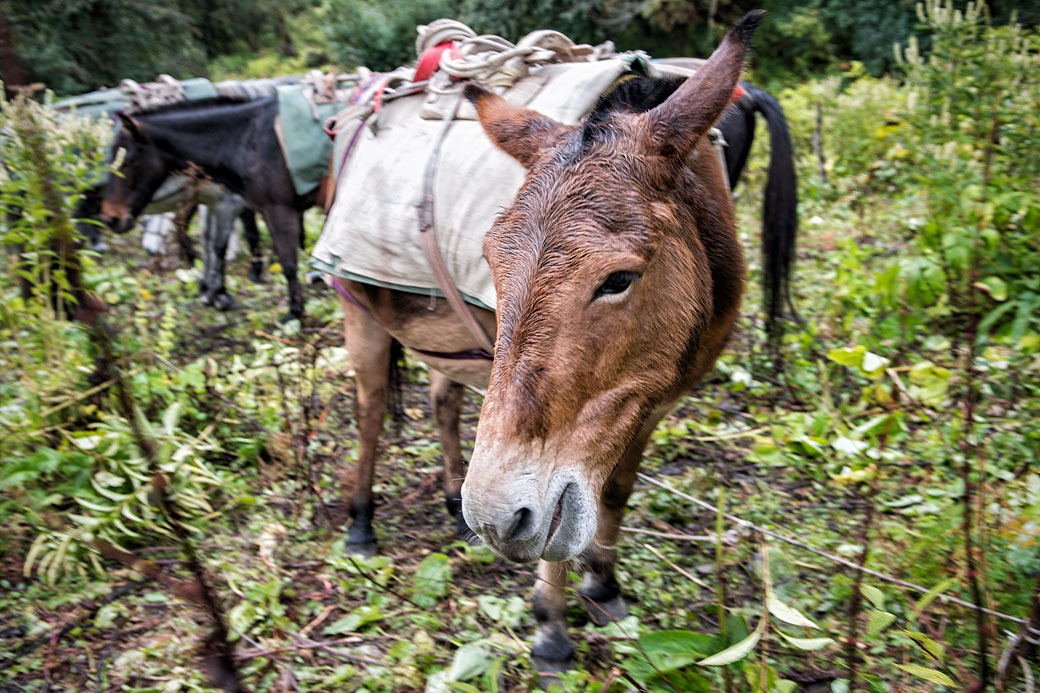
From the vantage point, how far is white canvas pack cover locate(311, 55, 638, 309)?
2188 millimetres

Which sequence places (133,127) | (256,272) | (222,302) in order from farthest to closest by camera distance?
(256,272), (222,302), (133,127)

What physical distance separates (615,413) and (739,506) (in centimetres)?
206

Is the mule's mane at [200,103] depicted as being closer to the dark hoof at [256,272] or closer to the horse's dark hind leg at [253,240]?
the horse's dark hind leg at [253,240]

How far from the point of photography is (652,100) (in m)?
2.09

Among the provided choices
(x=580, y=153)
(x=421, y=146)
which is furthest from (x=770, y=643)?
(x=421, y=146)

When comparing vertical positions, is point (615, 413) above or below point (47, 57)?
below

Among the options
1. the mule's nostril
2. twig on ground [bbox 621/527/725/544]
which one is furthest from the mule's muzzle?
twig on ground [bbox 621/527/725/544]

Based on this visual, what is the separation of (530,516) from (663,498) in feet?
7.24

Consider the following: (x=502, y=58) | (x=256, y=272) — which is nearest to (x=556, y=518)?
(x=502, y=58)

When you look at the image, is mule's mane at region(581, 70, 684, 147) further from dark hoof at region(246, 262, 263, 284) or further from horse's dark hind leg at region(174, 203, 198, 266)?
dark hoof at region(246, 262, 263, 284)

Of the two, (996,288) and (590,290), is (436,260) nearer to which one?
(590,290)

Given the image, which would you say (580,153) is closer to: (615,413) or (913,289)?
(615,413)

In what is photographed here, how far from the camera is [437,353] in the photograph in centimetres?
278

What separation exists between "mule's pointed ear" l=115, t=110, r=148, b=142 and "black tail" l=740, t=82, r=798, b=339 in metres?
5.34
